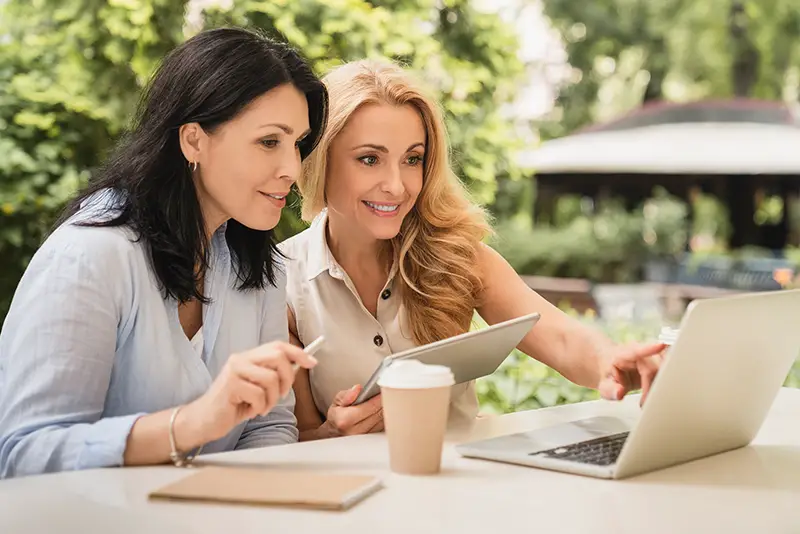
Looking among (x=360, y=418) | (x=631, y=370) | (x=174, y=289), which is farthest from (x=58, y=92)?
(x=631, y=370)

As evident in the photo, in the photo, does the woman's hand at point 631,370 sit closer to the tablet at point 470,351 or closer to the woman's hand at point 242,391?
the tablet at point 470,351

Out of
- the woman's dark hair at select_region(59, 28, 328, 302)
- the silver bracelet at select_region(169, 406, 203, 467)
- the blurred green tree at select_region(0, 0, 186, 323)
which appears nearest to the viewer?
the silver bracelet at select_region(169, 406, 203, 467)

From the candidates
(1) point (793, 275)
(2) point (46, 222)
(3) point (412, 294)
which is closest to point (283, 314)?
(3) point (412, 294)

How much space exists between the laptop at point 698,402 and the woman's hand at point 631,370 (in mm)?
207

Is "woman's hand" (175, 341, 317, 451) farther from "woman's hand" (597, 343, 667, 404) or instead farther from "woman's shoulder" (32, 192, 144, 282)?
"woman's hand" (597, 343, 667, 404)

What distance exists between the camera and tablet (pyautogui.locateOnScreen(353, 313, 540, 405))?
1.55m

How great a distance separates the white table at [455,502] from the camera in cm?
122

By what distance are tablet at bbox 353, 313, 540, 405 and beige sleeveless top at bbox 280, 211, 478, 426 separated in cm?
43

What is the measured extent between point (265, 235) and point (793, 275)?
9.00 metres

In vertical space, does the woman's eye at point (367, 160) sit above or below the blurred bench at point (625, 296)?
above

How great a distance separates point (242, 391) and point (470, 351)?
428 mm

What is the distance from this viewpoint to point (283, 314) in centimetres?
214

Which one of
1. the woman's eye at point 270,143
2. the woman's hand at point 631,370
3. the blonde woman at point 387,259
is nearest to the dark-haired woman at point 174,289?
the woman's eye at point 270,143

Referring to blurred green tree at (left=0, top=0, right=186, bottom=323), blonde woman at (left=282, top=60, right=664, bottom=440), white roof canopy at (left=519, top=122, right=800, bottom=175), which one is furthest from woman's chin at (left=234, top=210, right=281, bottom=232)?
white roof canopy at (left=519, top=122, right=800, bottom=175)
